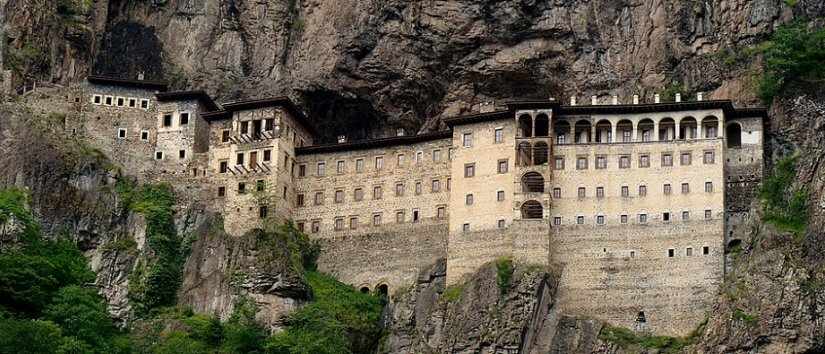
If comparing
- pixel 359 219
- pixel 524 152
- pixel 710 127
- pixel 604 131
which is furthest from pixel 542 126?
pixel 359 219

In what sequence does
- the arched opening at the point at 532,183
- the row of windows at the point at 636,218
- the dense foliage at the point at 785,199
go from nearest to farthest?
1. the dense foliage at the point at 785,199
2. the row of windows at the point at 636,218
3. the arched opening at the point at 532,183

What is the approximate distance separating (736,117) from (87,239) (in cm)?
4153

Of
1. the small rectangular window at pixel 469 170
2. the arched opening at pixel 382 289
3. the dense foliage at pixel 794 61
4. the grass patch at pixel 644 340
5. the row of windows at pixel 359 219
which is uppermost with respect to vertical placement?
the dense foliage at pixel 794 61

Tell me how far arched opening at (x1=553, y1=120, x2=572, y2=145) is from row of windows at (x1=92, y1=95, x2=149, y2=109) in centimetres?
2857

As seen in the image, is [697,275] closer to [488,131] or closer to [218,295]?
[488,131]

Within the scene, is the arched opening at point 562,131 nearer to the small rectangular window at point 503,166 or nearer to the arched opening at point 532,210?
the small rectangular window at point 503,166

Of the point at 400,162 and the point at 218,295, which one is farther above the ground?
the point at 400,162

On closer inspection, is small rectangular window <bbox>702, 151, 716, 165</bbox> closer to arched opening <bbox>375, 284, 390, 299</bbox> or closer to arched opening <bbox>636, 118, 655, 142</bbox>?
arched opening <bbox>636, 118, 655, 142</bbox>

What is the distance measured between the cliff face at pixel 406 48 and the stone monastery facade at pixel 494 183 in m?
3.69

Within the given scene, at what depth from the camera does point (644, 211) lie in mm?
91375

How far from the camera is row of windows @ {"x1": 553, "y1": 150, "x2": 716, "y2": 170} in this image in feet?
301

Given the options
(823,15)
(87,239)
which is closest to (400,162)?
(87,239)

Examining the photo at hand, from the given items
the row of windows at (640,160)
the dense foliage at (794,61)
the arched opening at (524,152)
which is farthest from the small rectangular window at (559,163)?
the dense foliage at (794,61)

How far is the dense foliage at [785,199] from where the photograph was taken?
8881 centimetres
